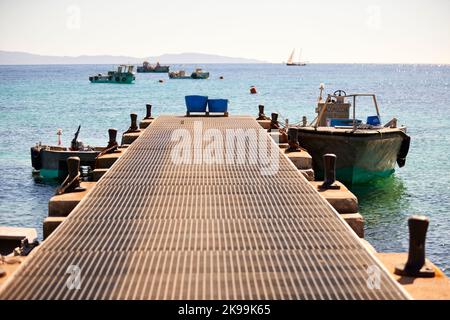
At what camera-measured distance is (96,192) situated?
12.3 metres

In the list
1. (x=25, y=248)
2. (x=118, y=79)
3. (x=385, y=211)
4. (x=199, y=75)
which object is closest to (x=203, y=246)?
(x=25, y=248)

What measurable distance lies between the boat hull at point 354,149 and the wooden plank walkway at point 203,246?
44.3 feet

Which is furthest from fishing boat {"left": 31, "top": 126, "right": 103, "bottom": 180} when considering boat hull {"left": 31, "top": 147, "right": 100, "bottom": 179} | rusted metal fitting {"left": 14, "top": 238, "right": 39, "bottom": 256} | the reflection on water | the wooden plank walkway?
the wooden plank walkway

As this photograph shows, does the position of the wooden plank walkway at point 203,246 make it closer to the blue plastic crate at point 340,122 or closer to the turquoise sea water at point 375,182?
the turquoise sea water at point 375,182

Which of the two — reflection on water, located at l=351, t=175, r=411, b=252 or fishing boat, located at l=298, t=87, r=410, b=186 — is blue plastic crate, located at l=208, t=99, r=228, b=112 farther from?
reflection on water, located at l=351, t=175, r=411, b=252

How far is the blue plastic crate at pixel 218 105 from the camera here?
26.7 m

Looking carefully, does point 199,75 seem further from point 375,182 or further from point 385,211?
point 385,211

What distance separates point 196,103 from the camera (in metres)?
26.9

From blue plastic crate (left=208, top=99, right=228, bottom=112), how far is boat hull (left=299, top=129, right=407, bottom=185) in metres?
3.47

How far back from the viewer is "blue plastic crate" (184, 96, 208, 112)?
2670cm

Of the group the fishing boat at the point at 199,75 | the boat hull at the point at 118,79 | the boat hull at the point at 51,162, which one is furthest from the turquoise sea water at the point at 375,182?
the fishing boat at the point at 199,75

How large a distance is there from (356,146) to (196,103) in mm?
6997
